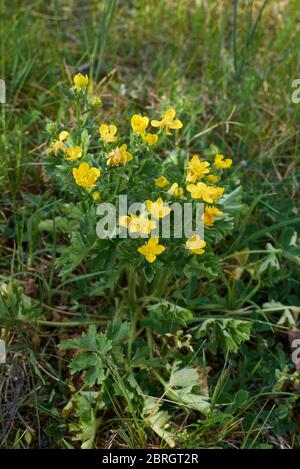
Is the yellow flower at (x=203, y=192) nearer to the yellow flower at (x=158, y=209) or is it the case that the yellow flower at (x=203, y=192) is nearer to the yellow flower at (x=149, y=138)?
the yellow flower at (x=158, y=209)

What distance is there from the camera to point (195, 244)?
178cm

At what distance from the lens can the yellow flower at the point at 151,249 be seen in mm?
1754

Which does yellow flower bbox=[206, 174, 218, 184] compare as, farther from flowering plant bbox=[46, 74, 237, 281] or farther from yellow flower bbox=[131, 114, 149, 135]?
yellow flower bbox=[131, 114, 149, 135]

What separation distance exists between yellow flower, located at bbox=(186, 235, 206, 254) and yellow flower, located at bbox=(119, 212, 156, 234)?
0.12 metres

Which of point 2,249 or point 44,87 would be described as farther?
point 44,87

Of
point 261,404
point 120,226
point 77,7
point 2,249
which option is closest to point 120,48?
point 77,7

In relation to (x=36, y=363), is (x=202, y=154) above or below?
above

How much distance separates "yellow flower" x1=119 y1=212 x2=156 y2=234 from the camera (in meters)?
1.72

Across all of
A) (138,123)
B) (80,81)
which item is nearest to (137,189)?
(138,123)

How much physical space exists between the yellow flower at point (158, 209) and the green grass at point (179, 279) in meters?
0.41

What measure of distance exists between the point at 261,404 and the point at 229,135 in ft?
4.02

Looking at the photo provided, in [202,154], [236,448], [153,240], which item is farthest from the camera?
[202,154]

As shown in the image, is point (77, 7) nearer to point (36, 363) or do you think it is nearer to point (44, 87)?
point (44, 87)

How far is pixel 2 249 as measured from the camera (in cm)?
233
